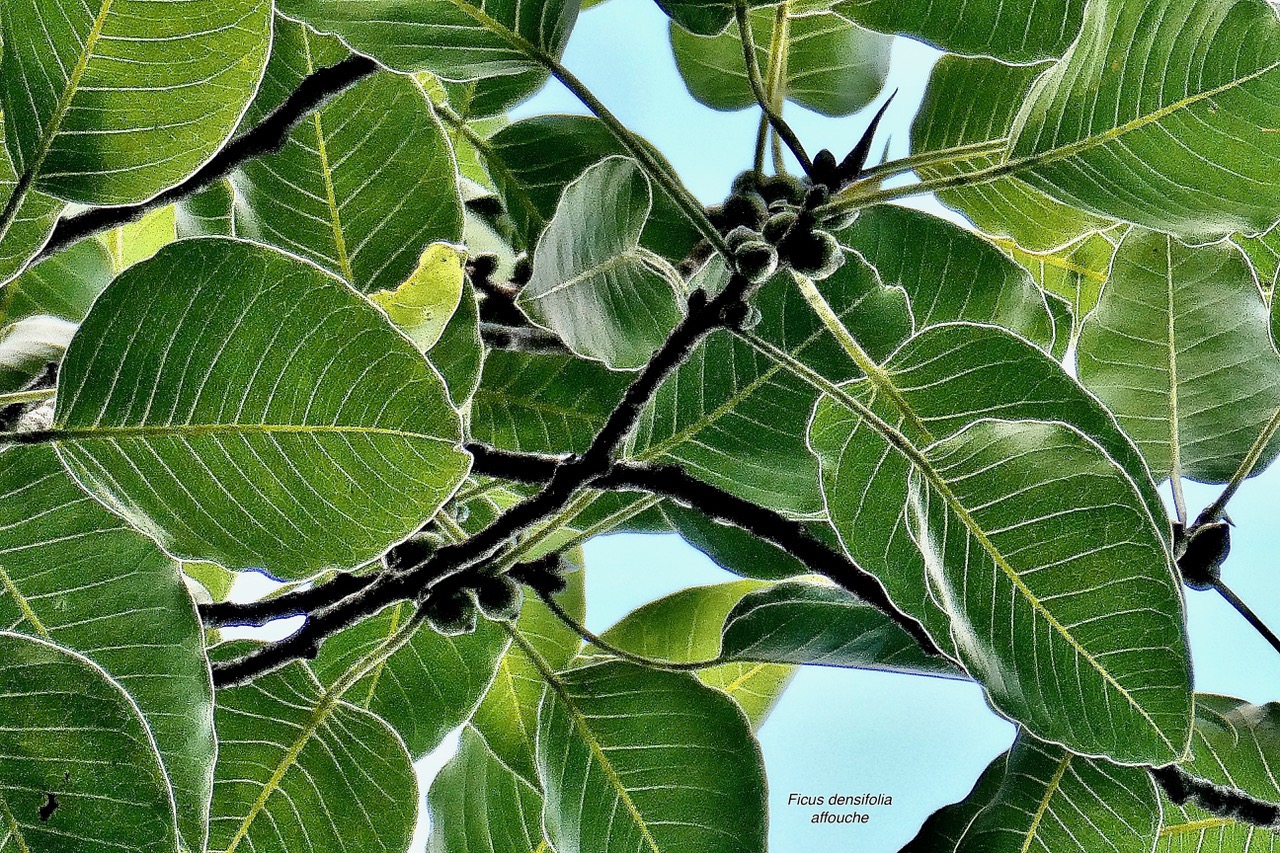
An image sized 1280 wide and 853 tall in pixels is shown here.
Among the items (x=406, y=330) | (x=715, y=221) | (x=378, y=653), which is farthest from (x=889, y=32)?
(x=378, y=653)

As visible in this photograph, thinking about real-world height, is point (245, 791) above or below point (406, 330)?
below

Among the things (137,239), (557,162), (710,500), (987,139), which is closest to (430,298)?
(710,500)

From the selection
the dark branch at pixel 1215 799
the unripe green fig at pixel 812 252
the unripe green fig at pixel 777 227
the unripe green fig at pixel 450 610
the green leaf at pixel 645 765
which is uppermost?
the unripe green fig at pixel 777 227

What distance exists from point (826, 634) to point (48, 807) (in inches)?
17.2

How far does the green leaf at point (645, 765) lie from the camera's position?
27.0 inches

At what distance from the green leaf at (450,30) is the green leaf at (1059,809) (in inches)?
19.8

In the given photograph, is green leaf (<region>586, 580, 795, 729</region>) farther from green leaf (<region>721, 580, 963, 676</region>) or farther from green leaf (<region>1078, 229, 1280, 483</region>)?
green leaf (<region>1078, 229, 1280, 483</region>)

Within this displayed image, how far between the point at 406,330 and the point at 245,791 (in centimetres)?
30

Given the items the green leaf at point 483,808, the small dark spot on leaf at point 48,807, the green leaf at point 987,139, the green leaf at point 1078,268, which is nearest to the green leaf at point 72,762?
the small dark spot on leaf at point 48,807

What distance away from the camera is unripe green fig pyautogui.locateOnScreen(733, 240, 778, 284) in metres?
0.50

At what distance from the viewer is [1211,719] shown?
27.6 inches

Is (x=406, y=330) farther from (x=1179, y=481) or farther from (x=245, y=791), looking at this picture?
(x=1179, y=481)

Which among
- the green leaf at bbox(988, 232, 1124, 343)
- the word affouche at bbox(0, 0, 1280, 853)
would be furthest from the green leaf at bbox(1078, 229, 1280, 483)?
the green leaf at bbox(988, 232, 1124, 343)

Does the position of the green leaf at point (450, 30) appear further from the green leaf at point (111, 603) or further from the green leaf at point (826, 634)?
the green leaf at point (826, 634)
